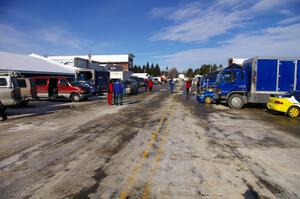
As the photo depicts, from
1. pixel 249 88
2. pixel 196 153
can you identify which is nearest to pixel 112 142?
pixel 196 153

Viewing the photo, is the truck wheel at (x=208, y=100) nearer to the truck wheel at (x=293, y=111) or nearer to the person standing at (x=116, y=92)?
the person standing at (x=116, y=92)

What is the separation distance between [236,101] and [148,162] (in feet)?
40.9

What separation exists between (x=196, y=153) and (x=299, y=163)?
235 cm

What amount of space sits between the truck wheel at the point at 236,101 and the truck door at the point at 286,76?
7.75 feet

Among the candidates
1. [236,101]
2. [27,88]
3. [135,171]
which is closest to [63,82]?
[27,88]

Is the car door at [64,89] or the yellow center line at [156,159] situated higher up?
the car door at [64,89]

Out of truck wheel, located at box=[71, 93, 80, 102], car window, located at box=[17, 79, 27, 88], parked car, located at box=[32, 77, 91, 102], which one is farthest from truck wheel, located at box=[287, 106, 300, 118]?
car window, located at box=[17, 79, 27, 88]

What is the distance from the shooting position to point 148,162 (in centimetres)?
578

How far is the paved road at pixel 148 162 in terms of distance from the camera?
4.37 metres

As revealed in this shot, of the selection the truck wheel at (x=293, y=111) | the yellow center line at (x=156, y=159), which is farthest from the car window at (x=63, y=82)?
the truck wheel at (x=293, y=111)

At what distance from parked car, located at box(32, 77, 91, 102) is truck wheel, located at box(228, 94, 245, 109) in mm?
11548

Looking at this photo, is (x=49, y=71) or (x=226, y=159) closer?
(x=226, y=159)

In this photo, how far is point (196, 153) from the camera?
→ 6.50 meters

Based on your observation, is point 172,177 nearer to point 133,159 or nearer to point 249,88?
point 133,159
